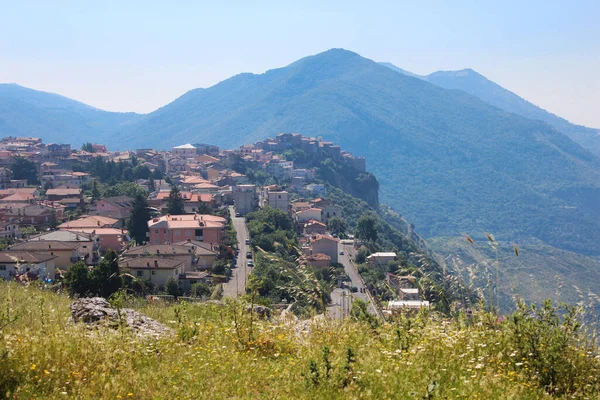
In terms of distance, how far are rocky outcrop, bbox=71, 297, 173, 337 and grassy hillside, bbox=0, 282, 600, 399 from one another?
390mm

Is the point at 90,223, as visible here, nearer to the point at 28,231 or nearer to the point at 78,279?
the point at 28,231

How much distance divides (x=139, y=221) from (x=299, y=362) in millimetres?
35319

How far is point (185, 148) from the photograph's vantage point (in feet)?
279

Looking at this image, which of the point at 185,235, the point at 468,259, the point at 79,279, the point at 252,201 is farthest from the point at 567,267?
the point at 79,279

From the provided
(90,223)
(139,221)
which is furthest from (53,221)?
(139,221)

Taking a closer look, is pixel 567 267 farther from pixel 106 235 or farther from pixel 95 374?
pixel 95 374

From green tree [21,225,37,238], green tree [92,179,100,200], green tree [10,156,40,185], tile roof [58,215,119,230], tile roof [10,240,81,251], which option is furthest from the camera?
green tree [10,156,40,185]

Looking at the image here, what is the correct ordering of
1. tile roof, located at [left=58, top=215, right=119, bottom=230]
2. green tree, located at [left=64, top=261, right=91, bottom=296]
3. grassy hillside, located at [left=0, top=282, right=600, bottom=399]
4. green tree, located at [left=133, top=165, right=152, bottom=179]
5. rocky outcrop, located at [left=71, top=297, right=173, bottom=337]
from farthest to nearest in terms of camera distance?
green tree, located at [left=133, top=165, right=152, bottom=179]
tile roof, located at [left=58, top=215, right=119, bottom=230]
green tree, located at [left=64, top=261, right=91, bottom=296]
rocky outcrop, located at [left=71, top=297, right=173, bottom=337]
grassy hillside, located at [left=0, top=282, right=600, bottom=399]

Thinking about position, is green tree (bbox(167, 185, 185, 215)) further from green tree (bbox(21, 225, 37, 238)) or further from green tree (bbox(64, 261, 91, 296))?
green tree (bbox(64, 261, 91, 296))

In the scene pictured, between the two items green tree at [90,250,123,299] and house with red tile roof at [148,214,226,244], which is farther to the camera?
house with red tile roof at [148,214,226,244]

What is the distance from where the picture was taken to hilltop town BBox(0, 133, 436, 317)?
2670 centimetres

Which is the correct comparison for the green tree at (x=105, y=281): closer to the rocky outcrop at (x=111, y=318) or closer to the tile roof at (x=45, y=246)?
the tile roof at (x=45, y=246)

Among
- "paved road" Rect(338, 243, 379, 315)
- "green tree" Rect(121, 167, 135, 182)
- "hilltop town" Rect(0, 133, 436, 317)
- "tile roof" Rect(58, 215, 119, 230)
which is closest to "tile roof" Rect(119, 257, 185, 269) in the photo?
"hilltop town" Rect(0, 133, 436, 317)

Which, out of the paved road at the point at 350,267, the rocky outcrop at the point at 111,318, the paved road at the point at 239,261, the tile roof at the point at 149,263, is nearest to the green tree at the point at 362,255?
the paved road at the point at 350,267
